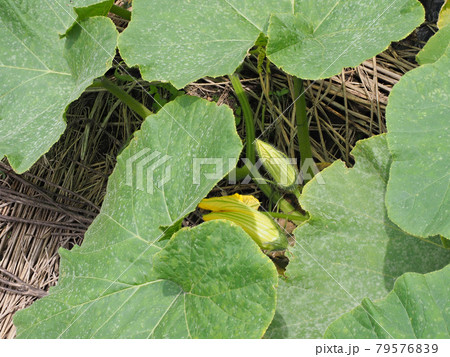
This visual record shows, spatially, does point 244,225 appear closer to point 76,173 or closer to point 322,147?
point 322,147

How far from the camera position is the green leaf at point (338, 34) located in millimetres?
1432

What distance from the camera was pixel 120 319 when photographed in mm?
1471

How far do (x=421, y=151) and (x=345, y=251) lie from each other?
398 mm

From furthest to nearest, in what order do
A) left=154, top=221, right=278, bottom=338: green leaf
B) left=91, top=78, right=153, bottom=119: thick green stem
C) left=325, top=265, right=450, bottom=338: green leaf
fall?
left=91, top=78, right=153, bottom=119: thick green stem, left=154, top=221, right=278, bottom=338: green leaf, left=325, top=265, right=450, bottom=338: green leaf

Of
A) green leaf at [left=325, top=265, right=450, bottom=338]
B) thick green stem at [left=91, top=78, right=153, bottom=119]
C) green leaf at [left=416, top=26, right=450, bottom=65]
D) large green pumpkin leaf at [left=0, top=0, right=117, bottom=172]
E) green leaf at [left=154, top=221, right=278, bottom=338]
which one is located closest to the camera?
green leaf at [left=325, top=265, right=450, bottom=338]

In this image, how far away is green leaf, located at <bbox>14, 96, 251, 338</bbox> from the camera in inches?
57.6

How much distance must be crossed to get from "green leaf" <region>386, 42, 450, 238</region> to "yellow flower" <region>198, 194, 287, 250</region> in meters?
0.45

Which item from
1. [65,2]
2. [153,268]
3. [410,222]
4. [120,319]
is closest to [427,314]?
[410,222]

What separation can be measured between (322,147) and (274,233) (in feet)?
2.07

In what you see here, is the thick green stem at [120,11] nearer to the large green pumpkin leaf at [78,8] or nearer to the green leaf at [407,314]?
the large green pumpkin leaf at [78,8]

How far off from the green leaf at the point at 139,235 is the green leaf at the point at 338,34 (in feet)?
0.88

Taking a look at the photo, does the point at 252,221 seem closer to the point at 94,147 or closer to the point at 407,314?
the point at 407,314

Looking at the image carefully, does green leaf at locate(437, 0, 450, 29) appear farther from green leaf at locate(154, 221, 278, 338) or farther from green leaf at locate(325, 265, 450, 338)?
green leaf at locate(154, 221, 278, 338)

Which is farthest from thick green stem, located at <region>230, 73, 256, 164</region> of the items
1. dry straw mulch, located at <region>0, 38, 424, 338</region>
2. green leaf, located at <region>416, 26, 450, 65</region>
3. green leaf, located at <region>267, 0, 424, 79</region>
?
green leaf, located at <region>416, 26, 450, 65</region>
